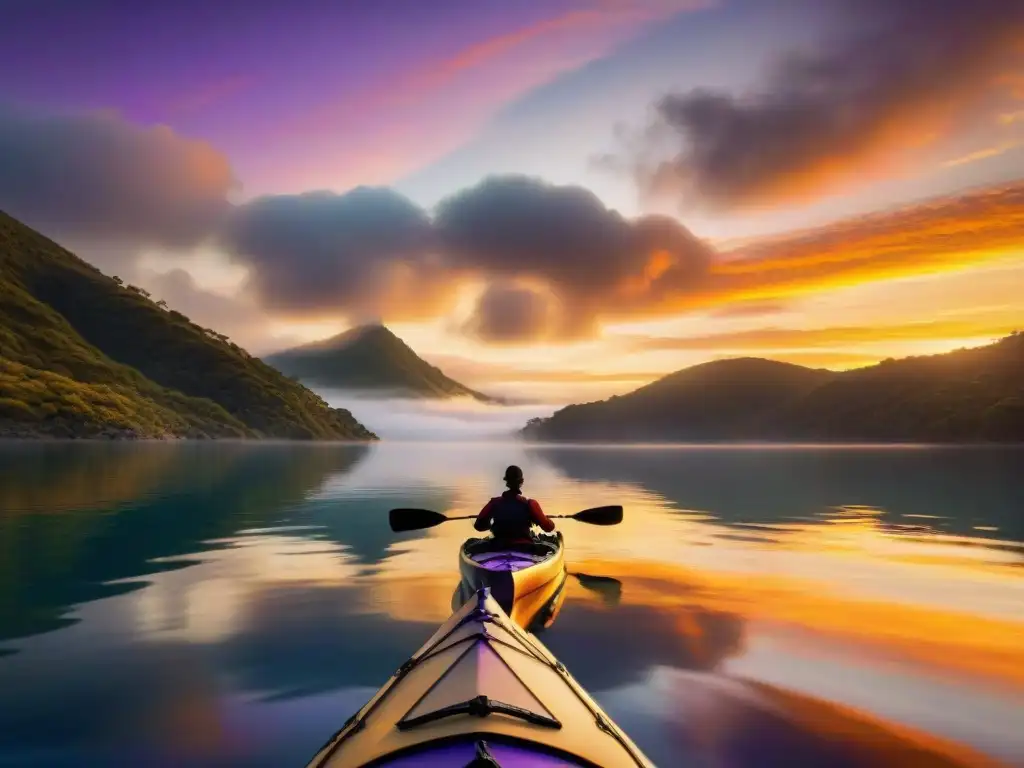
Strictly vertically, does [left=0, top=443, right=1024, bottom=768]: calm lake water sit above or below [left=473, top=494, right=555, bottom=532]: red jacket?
below

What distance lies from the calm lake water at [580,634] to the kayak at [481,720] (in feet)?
10.4

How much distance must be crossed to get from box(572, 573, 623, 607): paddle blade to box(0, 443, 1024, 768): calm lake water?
0.75 ft

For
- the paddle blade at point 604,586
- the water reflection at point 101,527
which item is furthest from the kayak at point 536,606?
the water reflection at point 101,527

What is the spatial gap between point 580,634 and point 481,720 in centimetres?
1022

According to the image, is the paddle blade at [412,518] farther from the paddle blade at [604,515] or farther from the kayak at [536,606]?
the paddle blade at [604,515]

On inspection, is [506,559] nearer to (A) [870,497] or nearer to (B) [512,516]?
(B) [512,516]

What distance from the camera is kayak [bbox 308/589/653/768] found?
5453 millimetres

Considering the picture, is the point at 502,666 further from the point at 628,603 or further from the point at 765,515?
the point at 765,515

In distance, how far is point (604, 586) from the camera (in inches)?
810

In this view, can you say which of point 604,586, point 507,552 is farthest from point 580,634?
point 604,586

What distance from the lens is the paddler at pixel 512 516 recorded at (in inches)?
671

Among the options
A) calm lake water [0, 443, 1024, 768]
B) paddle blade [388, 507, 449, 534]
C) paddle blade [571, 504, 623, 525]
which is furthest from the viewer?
paddle blade [571, 504, 623, 525]

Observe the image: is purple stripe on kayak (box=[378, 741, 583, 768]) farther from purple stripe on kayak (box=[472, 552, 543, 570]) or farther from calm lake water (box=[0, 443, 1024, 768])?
purple stripe on kayak (box=[472, 552, 543, 570])

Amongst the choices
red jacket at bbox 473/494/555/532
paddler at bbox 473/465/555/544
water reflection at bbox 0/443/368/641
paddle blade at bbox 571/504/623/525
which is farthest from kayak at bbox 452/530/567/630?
water reflection at bbox 0/443/368/641
